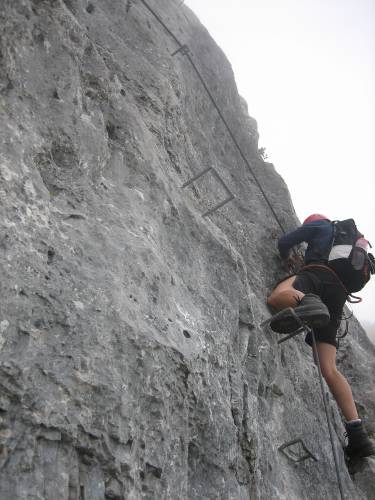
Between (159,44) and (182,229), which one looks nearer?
(182,229)

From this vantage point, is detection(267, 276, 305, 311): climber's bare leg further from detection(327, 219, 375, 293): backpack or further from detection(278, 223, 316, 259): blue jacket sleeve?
detection(278, 223, 316, 259): blue jacket sleeve

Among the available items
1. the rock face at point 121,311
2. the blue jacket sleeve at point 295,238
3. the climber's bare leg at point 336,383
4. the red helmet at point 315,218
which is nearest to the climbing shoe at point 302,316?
the rock face at point 121,311

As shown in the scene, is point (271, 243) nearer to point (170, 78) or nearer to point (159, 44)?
point (170, 78)

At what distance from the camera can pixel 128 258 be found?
147 inches

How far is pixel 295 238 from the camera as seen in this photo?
7.00 metres

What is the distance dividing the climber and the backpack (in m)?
0.07

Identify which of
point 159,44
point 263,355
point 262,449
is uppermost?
point 159,44

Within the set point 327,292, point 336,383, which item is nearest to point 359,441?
point 336,383

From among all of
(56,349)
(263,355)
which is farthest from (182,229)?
(56,349)

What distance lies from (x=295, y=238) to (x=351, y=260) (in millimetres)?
973

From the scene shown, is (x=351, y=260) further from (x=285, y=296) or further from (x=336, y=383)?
(x=336, y=383)

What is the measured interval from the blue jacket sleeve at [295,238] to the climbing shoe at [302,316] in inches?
66.8

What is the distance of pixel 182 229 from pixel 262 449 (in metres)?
2.35

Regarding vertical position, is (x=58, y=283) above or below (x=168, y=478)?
above
